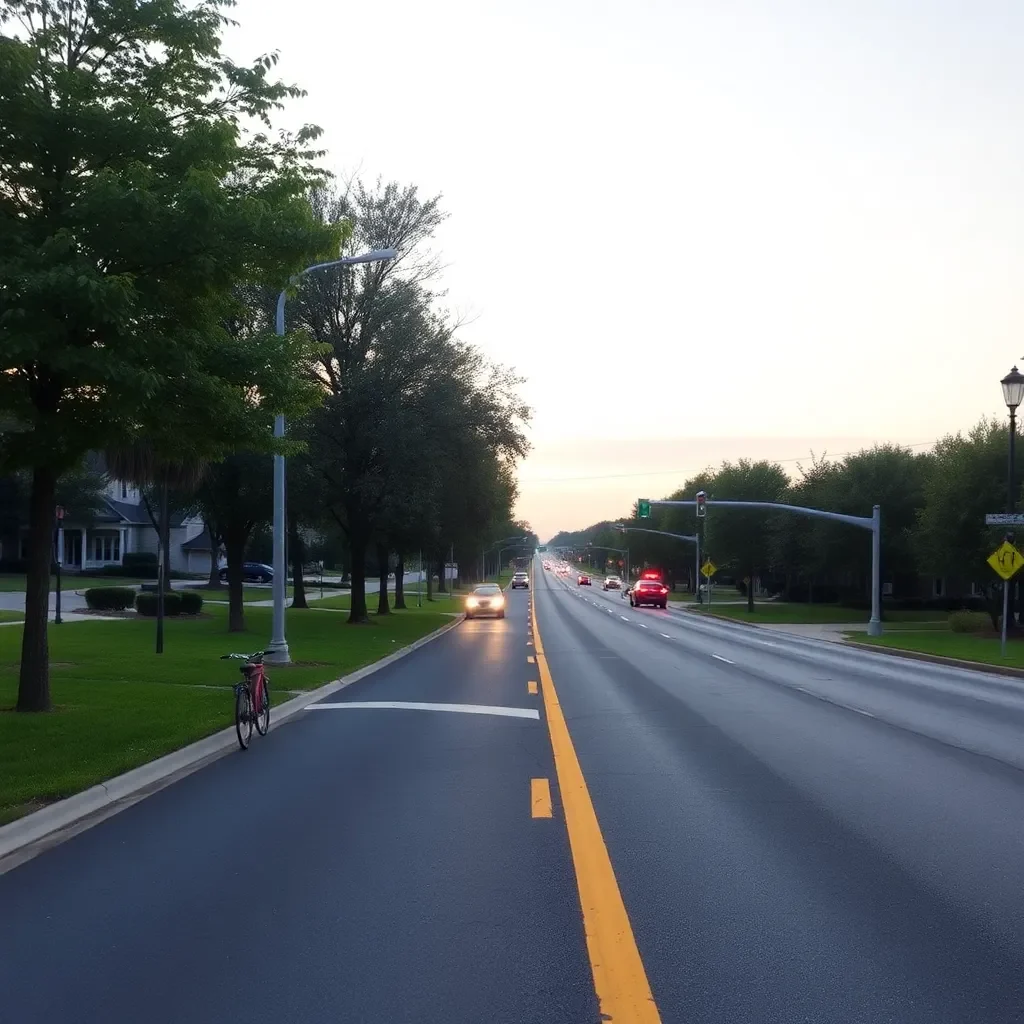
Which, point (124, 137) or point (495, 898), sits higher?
point (124, 137)

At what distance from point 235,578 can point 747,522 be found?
135ft

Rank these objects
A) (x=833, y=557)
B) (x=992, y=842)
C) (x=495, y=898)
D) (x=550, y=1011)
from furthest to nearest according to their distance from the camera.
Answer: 1. (x=833, y=557)
2. (x=992, y=842)
3. (x=495, y=898)
4. (x=550, y=1011)

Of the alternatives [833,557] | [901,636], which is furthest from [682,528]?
[901,636]

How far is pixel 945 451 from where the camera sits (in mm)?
51844

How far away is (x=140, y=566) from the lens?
238 feet

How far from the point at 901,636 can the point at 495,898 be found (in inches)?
1491

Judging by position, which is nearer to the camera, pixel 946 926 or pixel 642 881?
pixel 946 926

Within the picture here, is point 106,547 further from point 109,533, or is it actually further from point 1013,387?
point 1013,387

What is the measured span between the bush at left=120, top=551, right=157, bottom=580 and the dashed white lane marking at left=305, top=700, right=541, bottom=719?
5714 cm

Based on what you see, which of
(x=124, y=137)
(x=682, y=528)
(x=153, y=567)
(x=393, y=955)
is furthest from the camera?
(x=682, y=528)


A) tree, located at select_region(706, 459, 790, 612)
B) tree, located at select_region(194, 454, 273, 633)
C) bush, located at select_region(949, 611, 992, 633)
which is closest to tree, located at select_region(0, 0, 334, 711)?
tree, located at select_region(194, 454, 273, 633)

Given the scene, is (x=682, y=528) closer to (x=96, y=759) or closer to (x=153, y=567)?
(x=153, y=567)

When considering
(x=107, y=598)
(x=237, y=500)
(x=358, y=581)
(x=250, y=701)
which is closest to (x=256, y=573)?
(x=107, y=598)

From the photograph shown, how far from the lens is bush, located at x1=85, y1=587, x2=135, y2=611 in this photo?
40.3m
